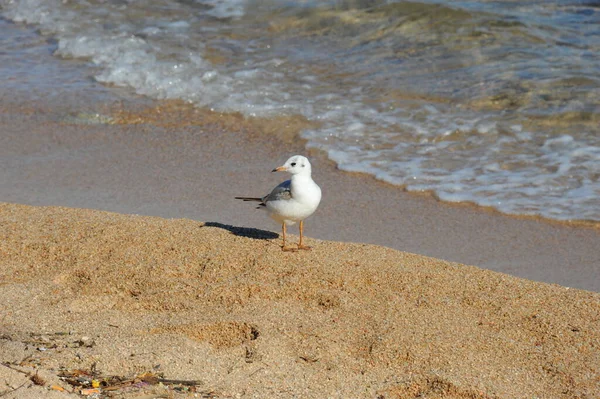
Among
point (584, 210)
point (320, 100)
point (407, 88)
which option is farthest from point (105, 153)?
point (584, 210)

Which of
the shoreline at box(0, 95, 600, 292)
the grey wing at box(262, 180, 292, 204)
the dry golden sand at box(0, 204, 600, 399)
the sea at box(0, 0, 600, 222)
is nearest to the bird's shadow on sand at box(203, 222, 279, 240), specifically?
the dry golden sand at box(0, 204, 600, 399)

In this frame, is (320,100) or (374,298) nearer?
(374,298)

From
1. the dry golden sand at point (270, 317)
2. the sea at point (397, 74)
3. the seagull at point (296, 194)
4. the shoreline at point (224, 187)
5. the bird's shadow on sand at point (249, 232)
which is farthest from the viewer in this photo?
the sea at point (397, 74)

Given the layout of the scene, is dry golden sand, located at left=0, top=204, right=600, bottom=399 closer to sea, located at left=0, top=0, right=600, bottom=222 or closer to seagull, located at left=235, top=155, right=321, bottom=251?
seagull, located at left=235, top=155, right=321, bottom=251

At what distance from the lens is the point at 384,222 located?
18.1 feet

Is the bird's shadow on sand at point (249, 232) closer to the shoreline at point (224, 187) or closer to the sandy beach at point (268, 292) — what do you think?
the sandy beach at point (268, 292)

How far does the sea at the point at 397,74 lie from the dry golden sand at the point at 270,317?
1824 millimetres

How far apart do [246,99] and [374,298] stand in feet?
14.7

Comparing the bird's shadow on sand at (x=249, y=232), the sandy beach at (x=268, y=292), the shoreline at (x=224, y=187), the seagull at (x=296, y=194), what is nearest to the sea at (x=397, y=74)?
the shoreline at (x=224, y=187)

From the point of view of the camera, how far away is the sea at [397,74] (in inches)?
253

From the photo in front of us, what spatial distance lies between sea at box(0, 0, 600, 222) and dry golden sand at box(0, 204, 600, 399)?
5.98 ft

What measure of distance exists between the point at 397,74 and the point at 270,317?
5499 mm

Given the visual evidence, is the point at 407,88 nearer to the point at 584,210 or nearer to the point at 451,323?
the point at 584,210

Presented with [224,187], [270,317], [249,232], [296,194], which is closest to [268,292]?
[270,317]
